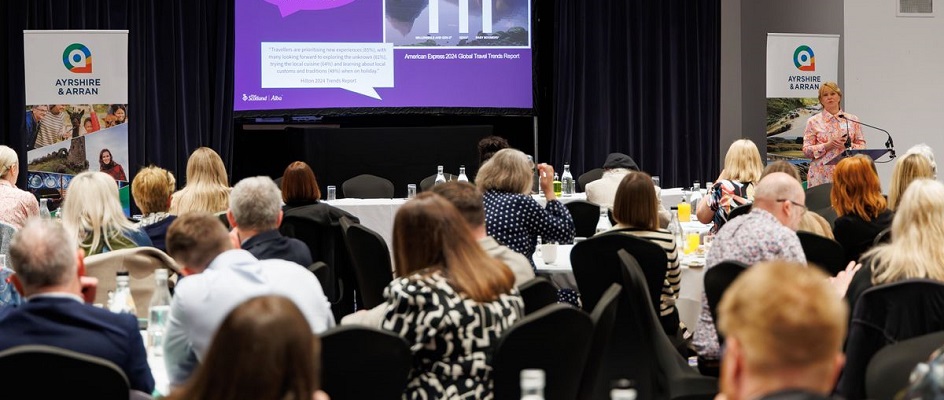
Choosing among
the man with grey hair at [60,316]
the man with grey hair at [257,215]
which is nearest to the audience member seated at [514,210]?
the man with grey hair at [257,215]

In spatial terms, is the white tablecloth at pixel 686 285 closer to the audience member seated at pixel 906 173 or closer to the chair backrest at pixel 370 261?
the chair backrest at pixel 370 261

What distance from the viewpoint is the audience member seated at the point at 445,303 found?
3156mm

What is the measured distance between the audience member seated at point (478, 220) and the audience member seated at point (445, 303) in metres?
0.81

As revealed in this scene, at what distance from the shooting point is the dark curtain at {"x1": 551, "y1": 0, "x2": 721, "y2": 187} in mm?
12586

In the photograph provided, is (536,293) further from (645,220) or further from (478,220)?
(645,220)

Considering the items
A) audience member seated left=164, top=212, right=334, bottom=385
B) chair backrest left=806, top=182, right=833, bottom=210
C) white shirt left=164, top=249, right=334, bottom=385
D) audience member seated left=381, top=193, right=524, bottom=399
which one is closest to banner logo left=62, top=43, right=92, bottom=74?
chair backrest left=806, top=182, right=833, bottom=210

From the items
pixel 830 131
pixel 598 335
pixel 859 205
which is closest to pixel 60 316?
pixel 598 335

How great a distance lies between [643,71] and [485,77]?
1.92m

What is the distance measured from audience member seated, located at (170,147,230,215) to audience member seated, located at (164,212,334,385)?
3.18m

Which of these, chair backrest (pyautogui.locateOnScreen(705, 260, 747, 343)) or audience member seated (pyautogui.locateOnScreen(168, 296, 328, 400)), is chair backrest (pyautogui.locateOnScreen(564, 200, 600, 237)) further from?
audience member seated (pyautogui.locateOnScreen(168, 296, 328, 400))

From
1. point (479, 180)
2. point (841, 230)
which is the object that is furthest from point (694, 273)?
point (479, 180)

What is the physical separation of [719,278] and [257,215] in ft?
5.84

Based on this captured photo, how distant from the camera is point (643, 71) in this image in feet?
41.7

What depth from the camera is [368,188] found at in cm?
970
